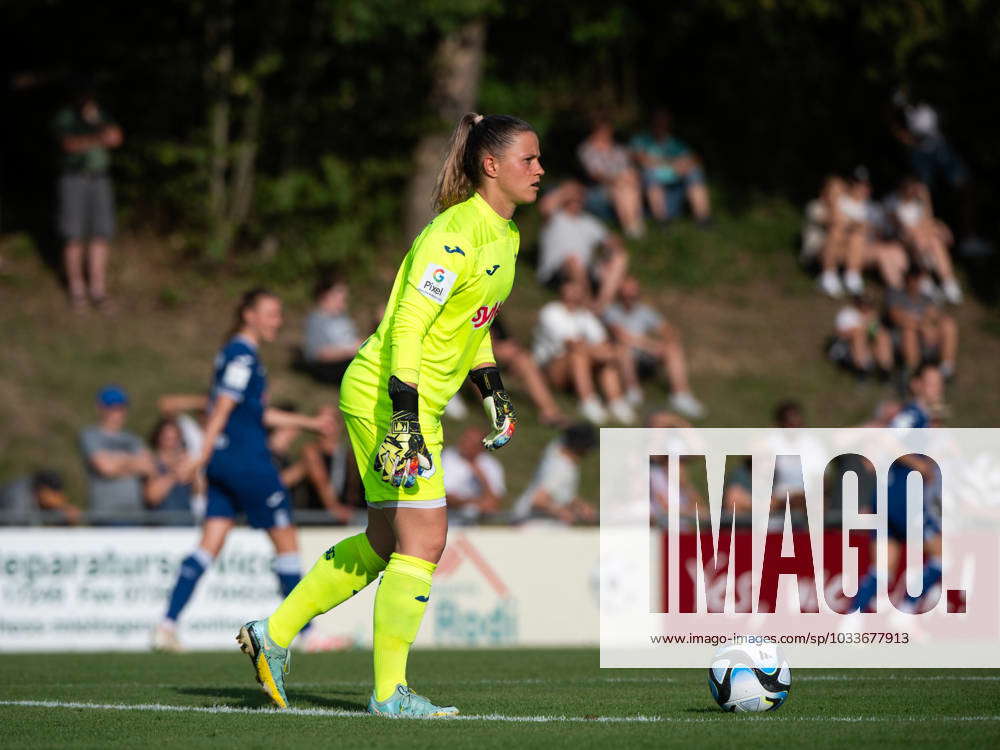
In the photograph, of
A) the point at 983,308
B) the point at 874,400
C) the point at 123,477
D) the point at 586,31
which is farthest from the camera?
the point at 586,31

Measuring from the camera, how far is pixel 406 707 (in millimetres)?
6438

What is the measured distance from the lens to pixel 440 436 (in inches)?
261

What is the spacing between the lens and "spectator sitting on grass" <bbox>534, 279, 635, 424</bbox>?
58.9ft

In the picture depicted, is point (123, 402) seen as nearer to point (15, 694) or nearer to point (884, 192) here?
point (15, 694)

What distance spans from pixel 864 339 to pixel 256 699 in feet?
45.0

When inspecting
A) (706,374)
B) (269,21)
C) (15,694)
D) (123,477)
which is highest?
(269,21)

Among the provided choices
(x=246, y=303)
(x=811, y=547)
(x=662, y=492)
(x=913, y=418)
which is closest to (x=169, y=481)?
(x=246, y=303)

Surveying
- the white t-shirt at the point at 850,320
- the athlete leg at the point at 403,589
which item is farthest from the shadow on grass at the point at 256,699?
the white t-shirt at the point at 850,320

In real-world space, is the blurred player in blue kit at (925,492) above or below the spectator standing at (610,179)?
below

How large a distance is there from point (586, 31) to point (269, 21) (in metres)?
5.08

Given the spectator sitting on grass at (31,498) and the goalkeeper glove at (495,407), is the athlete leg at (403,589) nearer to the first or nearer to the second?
the goalkeeper glove at (495,407)

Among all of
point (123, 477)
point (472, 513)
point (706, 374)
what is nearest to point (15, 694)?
Answer: point (123, 477)

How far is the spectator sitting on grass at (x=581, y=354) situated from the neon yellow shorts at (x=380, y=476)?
11298mm

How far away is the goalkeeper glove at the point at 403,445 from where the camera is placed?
19.8ft
